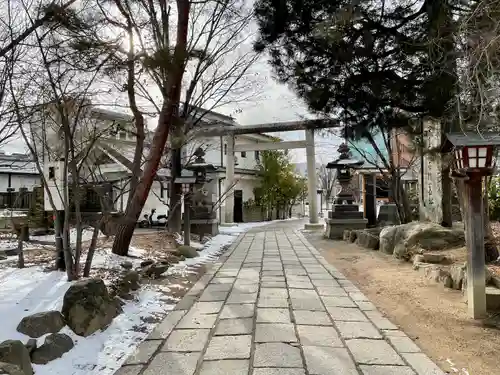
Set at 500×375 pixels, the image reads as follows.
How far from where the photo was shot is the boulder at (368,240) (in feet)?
31.4

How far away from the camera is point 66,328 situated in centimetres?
342

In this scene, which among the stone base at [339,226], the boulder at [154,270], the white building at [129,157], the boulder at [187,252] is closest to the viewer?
the white building at [129,157]

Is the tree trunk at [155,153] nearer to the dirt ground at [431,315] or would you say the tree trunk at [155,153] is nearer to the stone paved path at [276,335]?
the stone paved path at [276,335]

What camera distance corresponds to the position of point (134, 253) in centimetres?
743

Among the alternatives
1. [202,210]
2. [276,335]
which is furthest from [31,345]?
[202,210]

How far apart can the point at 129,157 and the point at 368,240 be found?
8967mm

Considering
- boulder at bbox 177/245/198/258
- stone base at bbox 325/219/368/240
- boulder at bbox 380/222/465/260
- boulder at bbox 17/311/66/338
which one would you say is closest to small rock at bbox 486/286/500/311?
boulder at bbox 380/222/465/260

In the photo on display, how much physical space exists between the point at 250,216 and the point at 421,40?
18.9 meters

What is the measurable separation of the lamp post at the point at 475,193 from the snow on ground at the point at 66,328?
3305 mm

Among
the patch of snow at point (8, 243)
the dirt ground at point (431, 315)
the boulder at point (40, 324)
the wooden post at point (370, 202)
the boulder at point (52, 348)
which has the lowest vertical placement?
the dirt ground at point (431, 315)

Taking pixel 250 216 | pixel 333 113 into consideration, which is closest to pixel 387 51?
pixel 333 113

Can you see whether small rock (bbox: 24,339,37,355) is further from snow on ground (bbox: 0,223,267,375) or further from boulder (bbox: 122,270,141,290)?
boulder (bbox: 122,270,141,290)

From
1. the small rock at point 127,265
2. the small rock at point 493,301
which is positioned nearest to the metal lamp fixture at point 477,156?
the small rock at point 493,301

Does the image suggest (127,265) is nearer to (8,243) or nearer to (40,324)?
(40,324)
